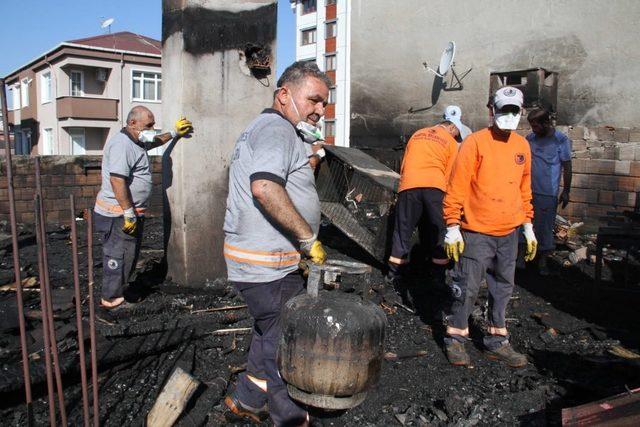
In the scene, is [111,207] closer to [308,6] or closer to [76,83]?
[76,83]

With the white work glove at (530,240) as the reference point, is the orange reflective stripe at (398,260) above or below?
below

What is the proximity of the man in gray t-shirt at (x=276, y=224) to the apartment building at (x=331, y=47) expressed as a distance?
25591 mm

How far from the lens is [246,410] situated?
117 inches

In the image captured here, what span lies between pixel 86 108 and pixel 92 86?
2415mm

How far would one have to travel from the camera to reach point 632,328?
14.9 feet

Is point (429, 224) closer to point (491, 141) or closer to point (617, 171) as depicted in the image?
point (491, 141)

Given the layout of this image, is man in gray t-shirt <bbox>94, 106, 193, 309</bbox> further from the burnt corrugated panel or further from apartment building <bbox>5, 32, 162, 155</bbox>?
apartment building <bbox>5, 32, 162, 155</bbox>

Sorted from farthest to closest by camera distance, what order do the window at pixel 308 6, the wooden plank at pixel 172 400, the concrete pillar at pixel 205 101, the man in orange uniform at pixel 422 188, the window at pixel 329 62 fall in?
the window at pixel 308 6
the window at pixel 329 62
the man in orange uniform at pixel 422 188
the concrete pillar at pixel 205 101
the wooden plank at pixel 172 400

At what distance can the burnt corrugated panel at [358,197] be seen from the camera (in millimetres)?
6055

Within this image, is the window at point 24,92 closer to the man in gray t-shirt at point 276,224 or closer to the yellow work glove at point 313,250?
the man in gray t-shirt at point 276,224

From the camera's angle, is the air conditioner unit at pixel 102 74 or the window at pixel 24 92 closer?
the air conditioner unit at pixel 102 74

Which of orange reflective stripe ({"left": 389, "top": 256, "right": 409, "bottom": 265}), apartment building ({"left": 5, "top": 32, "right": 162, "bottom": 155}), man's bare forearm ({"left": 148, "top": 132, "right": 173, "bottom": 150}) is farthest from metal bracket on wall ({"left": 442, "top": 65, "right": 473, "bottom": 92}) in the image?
apartment building ({"left": 5, "top": 32, "right": 162, "bottom": 155})

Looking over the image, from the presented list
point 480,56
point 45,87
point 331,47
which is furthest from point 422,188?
point 331,47

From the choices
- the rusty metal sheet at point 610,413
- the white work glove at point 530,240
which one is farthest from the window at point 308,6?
the rusty metal sheet at point 610,413
